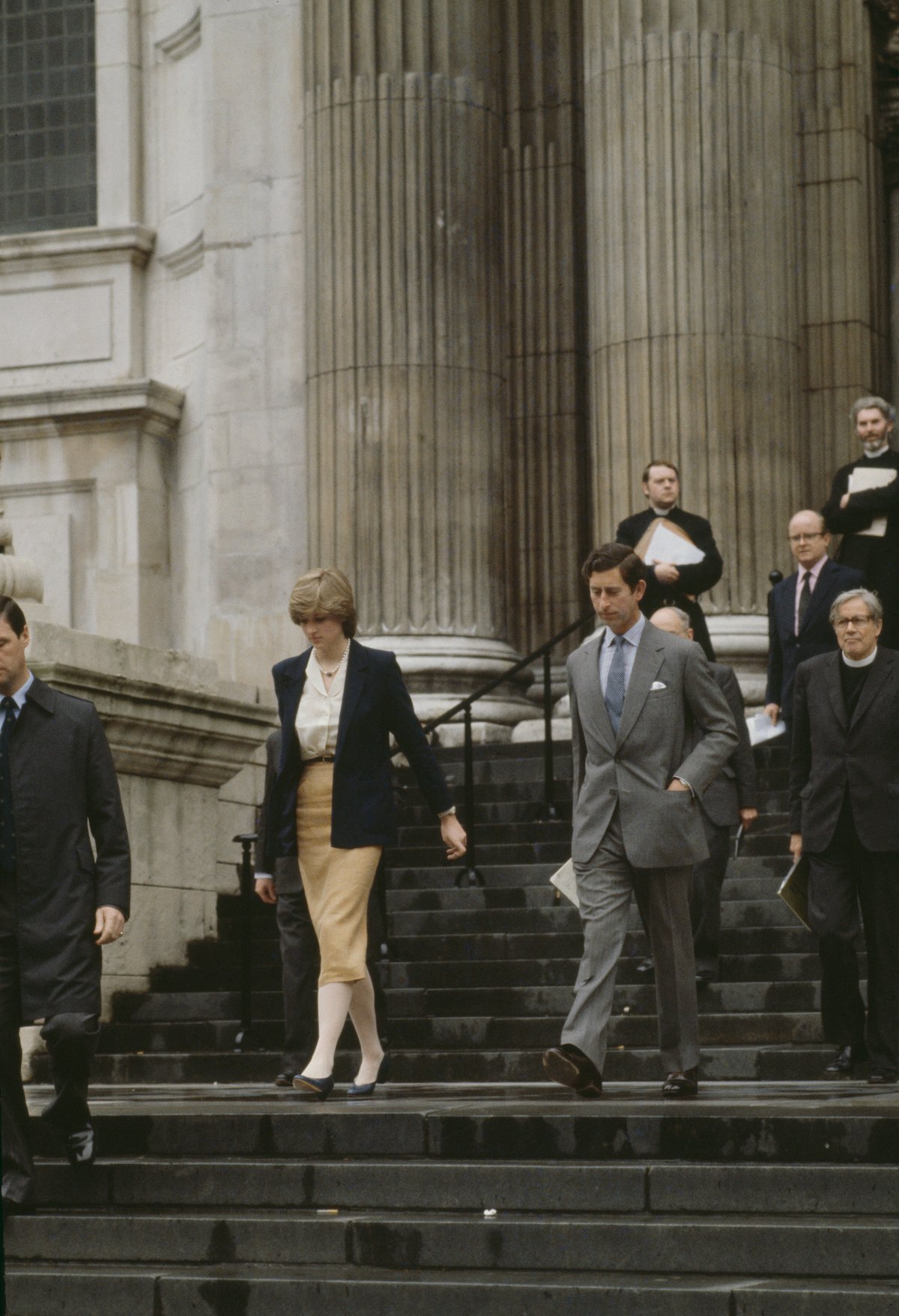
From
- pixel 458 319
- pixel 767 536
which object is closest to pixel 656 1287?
pixel 767 536

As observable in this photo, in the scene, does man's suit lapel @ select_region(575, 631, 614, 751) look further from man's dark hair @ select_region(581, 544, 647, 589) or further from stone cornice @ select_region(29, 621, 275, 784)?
stone cornice @ select_region(29, 621, 275, 784)

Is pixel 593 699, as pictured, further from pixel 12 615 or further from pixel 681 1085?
pixel 12 615

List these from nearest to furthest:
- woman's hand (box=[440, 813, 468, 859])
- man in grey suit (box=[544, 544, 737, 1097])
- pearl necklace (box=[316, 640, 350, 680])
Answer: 1. man in grey suit (box=[544, 544, 737, 1097])
2. woman's hand (box=[440, 813, 468, 859])
3. pearl necklace (box=[316, 640, 350, 680])

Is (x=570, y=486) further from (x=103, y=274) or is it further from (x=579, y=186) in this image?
(x=103, y=274)

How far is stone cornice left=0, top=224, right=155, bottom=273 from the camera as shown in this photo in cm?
2003

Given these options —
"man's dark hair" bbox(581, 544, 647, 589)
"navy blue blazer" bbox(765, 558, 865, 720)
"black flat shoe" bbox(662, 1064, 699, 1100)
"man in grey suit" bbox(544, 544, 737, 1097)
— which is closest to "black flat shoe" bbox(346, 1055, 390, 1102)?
"man in grey suit" bbox(544, 544, 737, 1097)

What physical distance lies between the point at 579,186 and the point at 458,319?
6.71ft

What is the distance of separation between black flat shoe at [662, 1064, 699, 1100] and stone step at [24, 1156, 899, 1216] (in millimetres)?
1076

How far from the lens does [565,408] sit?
18547 mm

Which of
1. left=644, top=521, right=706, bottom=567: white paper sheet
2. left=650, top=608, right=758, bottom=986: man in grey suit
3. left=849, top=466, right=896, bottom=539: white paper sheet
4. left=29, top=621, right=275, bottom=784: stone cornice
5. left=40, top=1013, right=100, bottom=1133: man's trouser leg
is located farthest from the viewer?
left=849, top=466, right=896, bottom=539: white paper sheet

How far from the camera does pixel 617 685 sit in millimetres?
8852

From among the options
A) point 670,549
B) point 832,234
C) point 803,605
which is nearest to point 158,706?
point 670,549

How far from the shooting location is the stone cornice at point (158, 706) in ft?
41.1

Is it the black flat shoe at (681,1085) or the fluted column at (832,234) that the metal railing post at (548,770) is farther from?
the black flat shoe at (681,1085)
